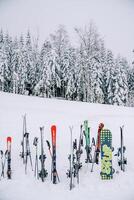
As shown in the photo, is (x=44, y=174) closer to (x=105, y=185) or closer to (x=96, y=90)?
(x=105, y=185)

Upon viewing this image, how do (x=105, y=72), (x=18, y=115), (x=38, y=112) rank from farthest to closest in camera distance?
(x=105, y=72), (x=38, y=112), (x=18, y=115)

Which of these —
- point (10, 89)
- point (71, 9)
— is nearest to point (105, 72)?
point (10, 89)

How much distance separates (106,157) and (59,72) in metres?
20.1

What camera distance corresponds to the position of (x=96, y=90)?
77.2ft

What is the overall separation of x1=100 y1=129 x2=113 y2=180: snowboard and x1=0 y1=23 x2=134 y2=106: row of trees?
16871 mm

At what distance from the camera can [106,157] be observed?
206 inches

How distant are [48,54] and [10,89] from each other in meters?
5.08

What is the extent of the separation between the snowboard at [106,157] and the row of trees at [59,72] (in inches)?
664

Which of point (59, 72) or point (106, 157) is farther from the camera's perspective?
point (59, 72)

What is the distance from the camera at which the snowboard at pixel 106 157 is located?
521 cm

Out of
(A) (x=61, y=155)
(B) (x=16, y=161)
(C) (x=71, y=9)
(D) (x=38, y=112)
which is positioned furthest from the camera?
(C) (x=71, y=9)

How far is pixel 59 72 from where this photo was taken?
25.0 meters

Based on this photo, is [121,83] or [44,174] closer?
[44,174]

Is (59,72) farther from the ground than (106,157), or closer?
farther from the ground
